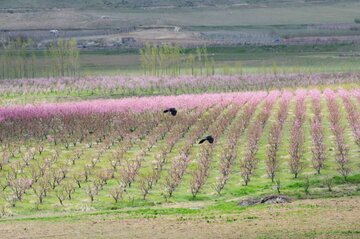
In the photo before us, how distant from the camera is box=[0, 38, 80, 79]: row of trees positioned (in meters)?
86.2

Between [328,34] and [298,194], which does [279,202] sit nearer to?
[298,194]

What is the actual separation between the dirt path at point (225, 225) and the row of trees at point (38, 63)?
5820cm

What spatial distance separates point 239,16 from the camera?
156 m

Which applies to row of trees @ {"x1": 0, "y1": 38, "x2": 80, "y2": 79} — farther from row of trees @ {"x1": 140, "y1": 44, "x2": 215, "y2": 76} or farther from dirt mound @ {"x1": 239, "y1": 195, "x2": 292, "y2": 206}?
dirt mound @ {"x1": 239, "y1": 195, "x2": 292, "y2": 206}

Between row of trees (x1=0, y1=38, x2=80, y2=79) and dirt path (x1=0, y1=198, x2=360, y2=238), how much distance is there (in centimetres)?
5820

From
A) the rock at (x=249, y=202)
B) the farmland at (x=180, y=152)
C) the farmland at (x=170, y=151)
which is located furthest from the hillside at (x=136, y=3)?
the rock at (x=249, y=202)

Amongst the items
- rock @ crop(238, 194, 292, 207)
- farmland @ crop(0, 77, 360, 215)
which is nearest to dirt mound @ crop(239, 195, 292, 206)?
rock @ crop(238, 194, 292, 207)

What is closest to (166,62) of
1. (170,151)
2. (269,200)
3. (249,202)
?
(170,151)

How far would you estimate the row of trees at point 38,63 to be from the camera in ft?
283

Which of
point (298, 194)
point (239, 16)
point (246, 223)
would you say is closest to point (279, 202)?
point (298, 194)

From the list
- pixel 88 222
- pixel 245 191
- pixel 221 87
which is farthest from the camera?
pixel 221 87

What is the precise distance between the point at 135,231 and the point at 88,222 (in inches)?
79.9

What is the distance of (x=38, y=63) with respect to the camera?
9912 cm

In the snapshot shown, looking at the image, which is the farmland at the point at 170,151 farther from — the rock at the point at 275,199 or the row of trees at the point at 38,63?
the row of trees at the point at 38,63
